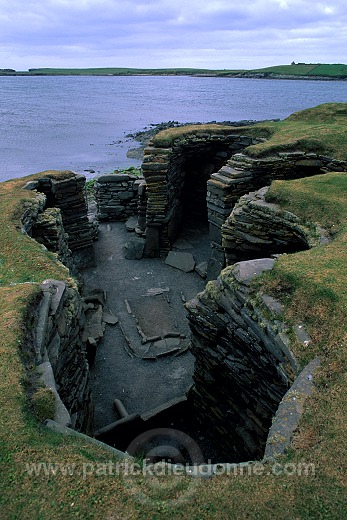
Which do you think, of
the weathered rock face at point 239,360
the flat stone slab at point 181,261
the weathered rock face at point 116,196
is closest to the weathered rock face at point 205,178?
the flat stone slab at point 181,261

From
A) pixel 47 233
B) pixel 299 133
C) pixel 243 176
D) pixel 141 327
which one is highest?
pixel 299 133

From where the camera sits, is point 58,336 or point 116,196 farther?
point 116,196

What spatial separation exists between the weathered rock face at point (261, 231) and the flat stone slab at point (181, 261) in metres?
4.98

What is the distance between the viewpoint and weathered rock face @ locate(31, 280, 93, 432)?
7.12m

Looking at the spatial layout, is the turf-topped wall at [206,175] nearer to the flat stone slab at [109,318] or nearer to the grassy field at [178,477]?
the flat stone slab at [109,318]

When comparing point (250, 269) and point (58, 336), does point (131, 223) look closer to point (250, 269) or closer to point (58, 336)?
point (250, 269)

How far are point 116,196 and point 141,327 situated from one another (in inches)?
394

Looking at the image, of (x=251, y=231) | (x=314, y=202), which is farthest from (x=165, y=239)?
(x=314, y=202)

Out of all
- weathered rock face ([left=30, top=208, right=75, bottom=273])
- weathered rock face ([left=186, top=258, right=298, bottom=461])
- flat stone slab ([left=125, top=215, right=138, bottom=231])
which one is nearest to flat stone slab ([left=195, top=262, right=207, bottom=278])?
flat stone slab ([left=125, top=215, right=138, bottom=231])

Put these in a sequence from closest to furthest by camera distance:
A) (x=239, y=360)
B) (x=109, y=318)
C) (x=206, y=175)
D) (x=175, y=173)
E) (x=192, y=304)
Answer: (x=239, y=360) < (x=192, y=304) < (x=109, y=318) < (x=175, y=173) < (x=206, y=175)

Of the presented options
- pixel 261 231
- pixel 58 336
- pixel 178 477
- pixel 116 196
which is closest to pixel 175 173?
pixel 116 196

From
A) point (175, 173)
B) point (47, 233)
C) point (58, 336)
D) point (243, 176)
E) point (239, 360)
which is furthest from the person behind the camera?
point (175, 173)

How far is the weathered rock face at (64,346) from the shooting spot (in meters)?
7.12

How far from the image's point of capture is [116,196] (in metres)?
21.8
